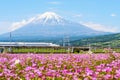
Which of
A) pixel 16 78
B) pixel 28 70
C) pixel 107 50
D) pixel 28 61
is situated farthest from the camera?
pixel 107 50

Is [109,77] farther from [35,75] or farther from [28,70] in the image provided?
[28,70]

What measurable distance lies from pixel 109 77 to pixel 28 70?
1694mm

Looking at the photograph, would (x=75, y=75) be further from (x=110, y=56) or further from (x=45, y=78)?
(x=110, y=56)

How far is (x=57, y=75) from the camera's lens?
6281 mm

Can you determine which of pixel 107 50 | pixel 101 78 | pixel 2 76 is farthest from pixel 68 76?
pixel 107 50

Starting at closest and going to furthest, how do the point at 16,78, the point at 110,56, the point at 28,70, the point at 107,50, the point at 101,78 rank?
the point at 101,78 → the point at 16,78 → the point at 28,70 → the point at 110,56 → the point at 107,50

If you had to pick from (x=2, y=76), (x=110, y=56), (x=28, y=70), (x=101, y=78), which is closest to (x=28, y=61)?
(x=110, y=56)

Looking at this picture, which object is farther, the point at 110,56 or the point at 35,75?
the point at 110,56

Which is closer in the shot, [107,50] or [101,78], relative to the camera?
[101,78]

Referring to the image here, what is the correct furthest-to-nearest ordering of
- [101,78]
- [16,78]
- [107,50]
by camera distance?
[107,50] < [16,78] < [101,78]

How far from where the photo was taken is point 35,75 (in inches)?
245

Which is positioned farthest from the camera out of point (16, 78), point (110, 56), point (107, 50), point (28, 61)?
point (107, 50)

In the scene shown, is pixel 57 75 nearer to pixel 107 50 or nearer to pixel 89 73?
pixel 89 73

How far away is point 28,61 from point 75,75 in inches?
170
